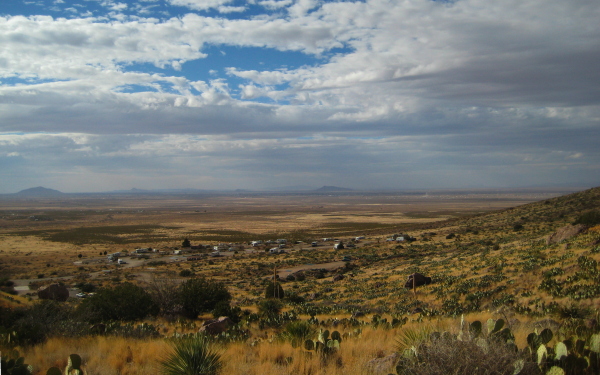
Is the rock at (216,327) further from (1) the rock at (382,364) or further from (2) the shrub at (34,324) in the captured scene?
(1) the rock at (382,364)

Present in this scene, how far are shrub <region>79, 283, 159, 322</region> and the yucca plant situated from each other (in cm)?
1120

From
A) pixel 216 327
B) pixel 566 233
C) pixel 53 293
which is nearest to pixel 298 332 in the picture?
pixel 216 327

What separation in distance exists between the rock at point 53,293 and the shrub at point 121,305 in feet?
37.7

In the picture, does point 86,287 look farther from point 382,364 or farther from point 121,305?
point 382,364

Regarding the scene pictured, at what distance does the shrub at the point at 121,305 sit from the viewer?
16.5 metres

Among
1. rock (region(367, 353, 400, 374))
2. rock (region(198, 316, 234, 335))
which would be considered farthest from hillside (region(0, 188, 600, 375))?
rock (region(198, 316, 234, 335))

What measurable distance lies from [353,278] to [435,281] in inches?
438

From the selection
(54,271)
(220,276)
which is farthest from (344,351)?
(54,271)

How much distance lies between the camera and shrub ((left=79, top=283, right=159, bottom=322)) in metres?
16.5

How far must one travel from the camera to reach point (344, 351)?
7.57 meters

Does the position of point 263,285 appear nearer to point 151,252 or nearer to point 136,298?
point 136,298

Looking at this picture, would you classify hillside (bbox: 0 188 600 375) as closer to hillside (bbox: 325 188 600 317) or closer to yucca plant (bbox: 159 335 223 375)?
hillside (bbox: 325 188 600 317)

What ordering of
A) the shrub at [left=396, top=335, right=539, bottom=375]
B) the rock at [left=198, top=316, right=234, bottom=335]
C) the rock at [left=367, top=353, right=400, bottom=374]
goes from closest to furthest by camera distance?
the shrub at [left=396, top=335, right=539, bottom=375] < the rock at [left=367, top=353, right=400, bottom=374] < the rock at [left=198, top=316, right=234, bottom=335]

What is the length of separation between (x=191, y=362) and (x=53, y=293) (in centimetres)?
2525
